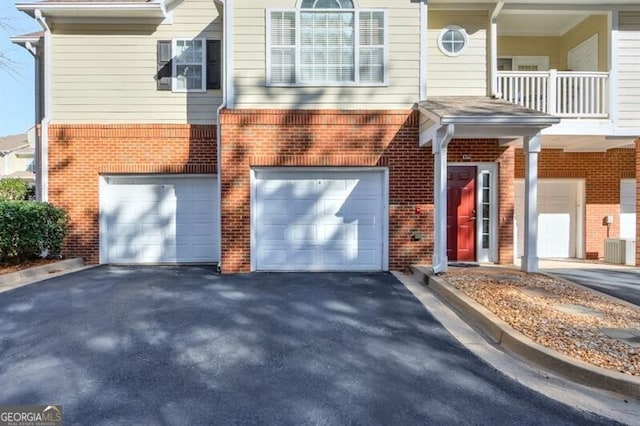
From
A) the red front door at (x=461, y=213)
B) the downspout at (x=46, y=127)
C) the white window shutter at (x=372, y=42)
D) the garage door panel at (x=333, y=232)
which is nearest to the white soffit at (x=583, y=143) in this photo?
the red front door at (x=461, y=213)

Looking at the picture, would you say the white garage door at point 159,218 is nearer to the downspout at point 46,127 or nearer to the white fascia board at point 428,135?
the downspout at point 46,127

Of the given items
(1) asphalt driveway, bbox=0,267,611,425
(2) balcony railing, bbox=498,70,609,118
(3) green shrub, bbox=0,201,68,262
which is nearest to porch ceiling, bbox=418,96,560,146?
(2) balcony railing, bbox=498,70,609,118

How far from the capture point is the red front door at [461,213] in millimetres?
8562

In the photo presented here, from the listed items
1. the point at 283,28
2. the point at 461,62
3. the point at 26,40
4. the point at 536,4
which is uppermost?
the point at 536,4

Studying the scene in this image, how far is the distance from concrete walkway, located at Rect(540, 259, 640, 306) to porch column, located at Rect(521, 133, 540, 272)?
0.67 m

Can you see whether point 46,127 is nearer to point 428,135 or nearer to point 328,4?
point 328,4

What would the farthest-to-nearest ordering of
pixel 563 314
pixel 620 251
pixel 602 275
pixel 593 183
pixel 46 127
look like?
1. pixel 593 183
2. pixel 620 251
3. pixel 46 127
4. pixel 602 275
5. pixel 563 314

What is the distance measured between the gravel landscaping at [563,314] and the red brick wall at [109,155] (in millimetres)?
5979

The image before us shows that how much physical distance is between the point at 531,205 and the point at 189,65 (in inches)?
302

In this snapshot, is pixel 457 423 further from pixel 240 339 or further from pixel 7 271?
pixel 7 271

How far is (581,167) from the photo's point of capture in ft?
32.7

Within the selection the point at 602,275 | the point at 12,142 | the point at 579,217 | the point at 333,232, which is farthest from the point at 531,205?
the point at 12,142

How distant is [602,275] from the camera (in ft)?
24.8

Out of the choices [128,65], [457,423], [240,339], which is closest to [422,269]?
[240,339]
